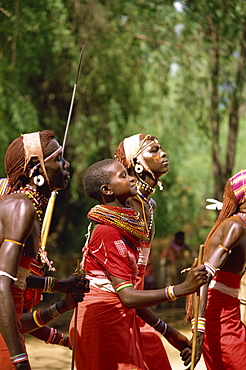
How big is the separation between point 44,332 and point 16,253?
1.49 meters

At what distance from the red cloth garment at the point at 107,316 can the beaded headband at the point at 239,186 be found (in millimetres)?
1451

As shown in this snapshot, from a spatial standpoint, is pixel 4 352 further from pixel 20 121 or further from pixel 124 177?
pixel 20 121

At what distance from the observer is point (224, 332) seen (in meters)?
4.55

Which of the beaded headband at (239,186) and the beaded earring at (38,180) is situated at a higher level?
the beaded earring at (38,180)

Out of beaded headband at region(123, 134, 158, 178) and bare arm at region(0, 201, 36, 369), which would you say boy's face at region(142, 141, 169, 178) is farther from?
bare arm at region(0, 201, 36, 369)

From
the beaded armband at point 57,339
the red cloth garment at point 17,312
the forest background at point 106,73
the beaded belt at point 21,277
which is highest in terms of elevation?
the beaded belt at point 21,277

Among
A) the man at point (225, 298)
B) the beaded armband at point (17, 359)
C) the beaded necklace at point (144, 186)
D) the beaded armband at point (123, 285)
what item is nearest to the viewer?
the beaded armband at point (17, 359)

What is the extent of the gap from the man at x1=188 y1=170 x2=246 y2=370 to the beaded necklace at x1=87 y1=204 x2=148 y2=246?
35.2 inches

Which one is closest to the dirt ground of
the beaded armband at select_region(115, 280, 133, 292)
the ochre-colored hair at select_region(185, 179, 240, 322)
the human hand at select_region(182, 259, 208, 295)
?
the ochre-colored hair at select_region(185, 179, 240, 322)

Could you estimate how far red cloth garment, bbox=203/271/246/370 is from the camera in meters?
4.48

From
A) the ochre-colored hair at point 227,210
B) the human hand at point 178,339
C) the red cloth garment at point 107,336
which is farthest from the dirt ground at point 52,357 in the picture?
the red cloth garment at point 107,336

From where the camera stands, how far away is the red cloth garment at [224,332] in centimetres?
448

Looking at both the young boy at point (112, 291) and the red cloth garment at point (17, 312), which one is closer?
the red cloth garment at point (17, 312)

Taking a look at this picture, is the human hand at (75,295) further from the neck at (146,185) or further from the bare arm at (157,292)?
the neck at (146,185)
